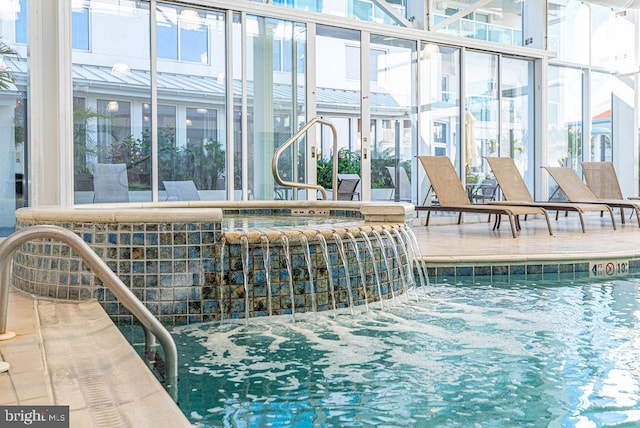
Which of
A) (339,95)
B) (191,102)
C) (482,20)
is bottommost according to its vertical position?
(191,102)

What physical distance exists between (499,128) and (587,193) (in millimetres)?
1813

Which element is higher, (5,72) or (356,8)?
(356,8)

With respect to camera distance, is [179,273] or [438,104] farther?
[438,104]

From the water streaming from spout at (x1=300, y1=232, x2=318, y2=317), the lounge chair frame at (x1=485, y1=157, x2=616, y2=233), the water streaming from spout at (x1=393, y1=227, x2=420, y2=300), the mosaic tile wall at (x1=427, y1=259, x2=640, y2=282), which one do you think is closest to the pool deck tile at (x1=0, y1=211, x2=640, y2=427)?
the water streaming from spout at (x1=300, y1=232, x2=318, y2=317)

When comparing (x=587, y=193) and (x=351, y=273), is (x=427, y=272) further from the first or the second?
(x=587, y=193)

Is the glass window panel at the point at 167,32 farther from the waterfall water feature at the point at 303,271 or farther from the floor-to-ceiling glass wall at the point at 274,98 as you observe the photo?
the waterfall water feature at the point at 303,271

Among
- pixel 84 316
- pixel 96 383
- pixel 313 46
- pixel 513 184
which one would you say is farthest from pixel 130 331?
pixel 513 184

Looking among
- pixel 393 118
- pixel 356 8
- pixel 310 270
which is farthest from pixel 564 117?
pixel 310 270

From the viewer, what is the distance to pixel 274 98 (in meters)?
8.02

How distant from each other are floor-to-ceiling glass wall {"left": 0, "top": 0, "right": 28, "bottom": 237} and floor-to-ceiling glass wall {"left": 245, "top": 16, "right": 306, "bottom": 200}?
2523 mm

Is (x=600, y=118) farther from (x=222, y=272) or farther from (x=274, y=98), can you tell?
(x=222, y=272)

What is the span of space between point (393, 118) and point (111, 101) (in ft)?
13.2

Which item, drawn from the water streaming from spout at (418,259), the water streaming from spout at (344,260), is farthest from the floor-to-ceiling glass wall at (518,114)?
the water streaming from spout at (344,260)

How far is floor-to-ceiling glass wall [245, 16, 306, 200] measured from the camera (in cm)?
786
